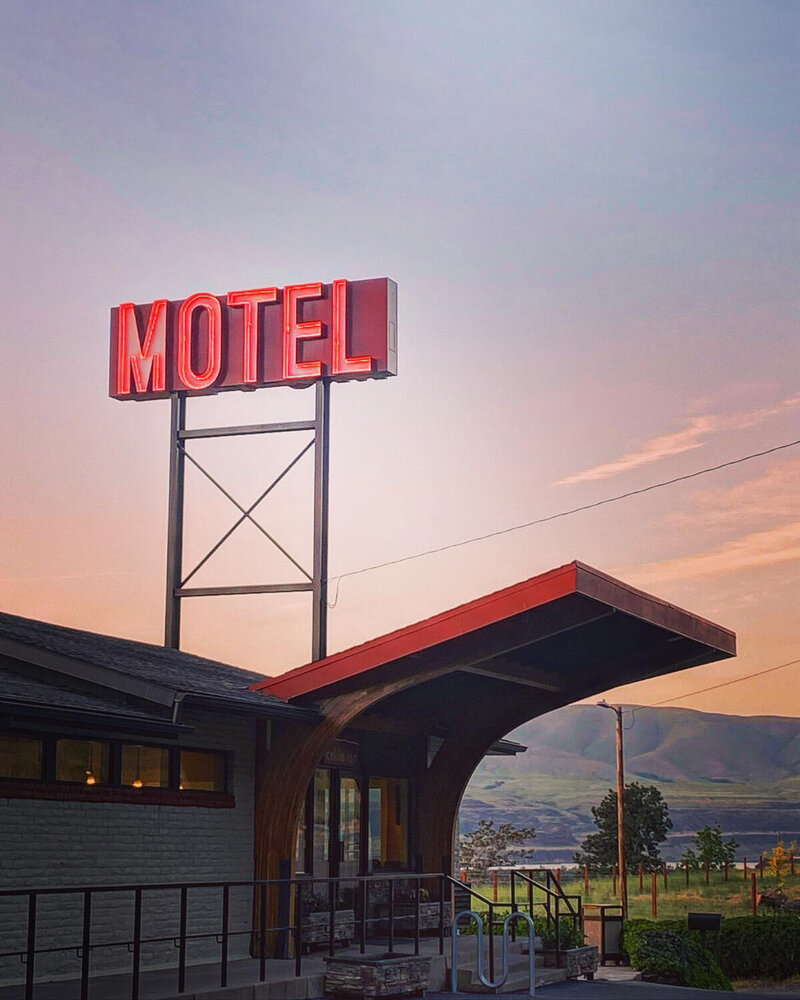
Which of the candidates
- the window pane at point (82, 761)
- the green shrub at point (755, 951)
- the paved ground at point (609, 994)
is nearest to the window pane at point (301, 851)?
the paved ground at point (609, 994)

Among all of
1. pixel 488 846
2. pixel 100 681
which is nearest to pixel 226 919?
pixel 100 681

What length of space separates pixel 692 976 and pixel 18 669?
45.5 feet

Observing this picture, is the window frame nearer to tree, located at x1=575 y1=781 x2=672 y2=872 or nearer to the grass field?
the grass field

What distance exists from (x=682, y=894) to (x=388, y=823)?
4852cm

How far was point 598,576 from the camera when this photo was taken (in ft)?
57.1

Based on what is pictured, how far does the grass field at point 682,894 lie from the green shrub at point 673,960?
95.0 ft

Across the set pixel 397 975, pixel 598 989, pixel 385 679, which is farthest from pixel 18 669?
pixel 598 989

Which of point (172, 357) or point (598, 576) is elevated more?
point (172, 357)

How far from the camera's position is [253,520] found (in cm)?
2466

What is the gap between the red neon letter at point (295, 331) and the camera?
82.2ft

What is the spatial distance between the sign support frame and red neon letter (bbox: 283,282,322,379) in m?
0.33

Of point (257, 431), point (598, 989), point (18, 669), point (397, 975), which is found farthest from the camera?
point (257, 431)

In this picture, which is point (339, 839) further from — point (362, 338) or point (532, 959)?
point (362, 338)

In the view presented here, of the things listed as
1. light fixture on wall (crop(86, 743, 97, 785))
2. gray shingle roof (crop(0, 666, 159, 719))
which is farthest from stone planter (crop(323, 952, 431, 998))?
gray shingle roof (crop(0, 666, 159, 719))
